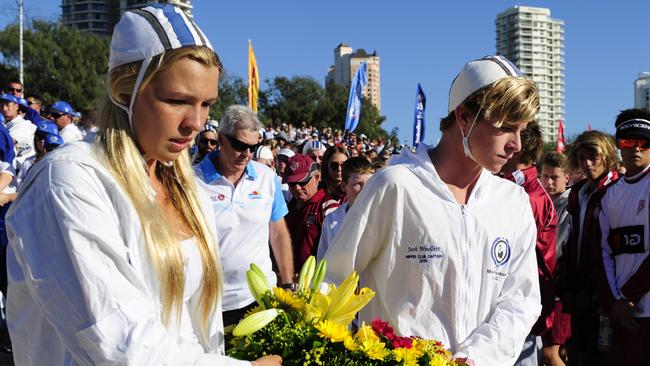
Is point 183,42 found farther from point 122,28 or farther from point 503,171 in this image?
point 503,171

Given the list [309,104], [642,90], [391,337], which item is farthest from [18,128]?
[309,104]

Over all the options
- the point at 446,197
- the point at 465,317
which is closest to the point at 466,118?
the point at 446,197

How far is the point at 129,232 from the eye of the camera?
Answer: 1.82m

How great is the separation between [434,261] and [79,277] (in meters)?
1.78

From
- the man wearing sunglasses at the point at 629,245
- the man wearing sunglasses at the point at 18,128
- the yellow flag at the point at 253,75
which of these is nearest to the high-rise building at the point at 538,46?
the yellow flag at the point at 253,75

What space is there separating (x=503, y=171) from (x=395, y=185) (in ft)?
9.05

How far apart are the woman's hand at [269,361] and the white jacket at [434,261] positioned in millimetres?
1122

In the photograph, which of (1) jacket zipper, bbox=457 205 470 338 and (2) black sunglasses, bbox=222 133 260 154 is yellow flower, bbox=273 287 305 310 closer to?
(1) jacket zipper, bbox=457 205 470 338

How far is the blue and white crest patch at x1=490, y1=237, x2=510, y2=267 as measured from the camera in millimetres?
3145

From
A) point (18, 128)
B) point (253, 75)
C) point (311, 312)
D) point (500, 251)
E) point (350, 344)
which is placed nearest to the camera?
point (350, 344)

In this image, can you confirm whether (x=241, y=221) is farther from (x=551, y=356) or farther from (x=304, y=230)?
(x=551, y=356)

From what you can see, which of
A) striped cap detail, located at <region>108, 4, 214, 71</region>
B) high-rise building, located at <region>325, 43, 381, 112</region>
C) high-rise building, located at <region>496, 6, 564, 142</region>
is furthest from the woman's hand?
high-rise building, located at <region>496, 6, 564, 142</region>

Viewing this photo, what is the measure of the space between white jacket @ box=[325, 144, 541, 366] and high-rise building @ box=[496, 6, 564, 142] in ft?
463

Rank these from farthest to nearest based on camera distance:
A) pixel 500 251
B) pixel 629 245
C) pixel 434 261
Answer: pixel 629 245 < pixel 500 251 < pixel 434 261
